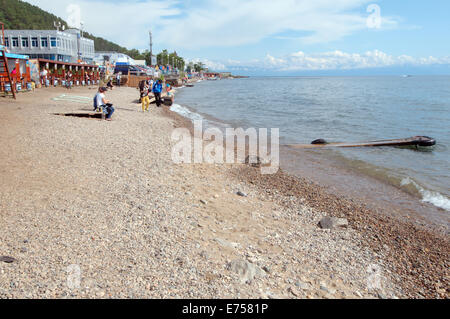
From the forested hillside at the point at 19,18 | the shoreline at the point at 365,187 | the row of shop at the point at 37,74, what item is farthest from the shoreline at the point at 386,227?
the forested hillside at the point at 19,18

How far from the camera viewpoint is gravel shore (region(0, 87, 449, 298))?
3941mm

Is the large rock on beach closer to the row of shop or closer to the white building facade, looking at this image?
the row of shop

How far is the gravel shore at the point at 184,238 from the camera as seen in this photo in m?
3.94

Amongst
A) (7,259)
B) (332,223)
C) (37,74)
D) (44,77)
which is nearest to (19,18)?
(44,77)

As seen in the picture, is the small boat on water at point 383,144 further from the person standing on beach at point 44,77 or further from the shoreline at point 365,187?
the person standing on beach at point 44,77

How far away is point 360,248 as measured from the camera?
17.7 feet

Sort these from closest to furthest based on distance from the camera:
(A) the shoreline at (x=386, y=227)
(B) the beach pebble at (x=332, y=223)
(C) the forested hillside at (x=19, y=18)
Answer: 1. (A) the shoreline at (x=386, y=227)
2. (B) the beach pebble at (x=332, y=223)
3. (C) the forested hillside at (x=19, y=18)

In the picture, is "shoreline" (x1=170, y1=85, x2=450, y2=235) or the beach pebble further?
"shoreline" (x1=170, y1=85, x2=450, y2=235)

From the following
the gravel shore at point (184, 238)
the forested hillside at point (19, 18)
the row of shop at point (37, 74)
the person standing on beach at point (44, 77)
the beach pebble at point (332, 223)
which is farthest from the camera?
the forested hillside at point (19, 18)

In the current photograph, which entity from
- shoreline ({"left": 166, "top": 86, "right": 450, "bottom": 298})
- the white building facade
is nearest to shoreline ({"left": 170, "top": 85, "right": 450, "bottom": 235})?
shoreline ({"left": 166, "top": 86, "right": 450, "bottom": 298})

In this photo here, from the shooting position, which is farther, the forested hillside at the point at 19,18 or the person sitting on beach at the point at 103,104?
the forested hillside at the point at 19,18
